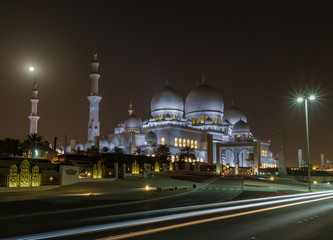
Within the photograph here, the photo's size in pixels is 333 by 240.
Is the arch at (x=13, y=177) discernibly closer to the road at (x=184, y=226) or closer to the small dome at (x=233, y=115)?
the road at (x=184, y=226)

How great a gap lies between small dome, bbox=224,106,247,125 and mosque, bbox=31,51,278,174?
3634mm

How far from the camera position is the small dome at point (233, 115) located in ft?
346

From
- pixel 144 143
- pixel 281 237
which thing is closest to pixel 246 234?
pixel 281 237

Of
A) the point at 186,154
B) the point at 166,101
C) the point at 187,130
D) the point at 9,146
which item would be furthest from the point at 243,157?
the point at 9,146

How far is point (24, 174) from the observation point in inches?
898

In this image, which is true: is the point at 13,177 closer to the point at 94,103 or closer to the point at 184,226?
the point at 184,226

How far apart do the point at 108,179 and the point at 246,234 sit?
27.2 meters

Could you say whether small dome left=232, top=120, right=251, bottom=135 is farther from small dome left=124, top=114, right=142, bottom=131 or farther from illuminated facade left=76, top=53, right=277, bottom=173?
small dome left=124, top=114, right=142, bottom=131

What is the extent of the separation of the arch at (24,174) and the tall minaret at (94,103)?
163 ft

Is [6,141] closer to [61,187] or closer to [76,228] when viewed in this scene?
[61,187]

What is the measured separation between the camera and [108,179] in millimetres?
33969

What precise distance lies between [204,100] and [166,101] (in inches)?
408

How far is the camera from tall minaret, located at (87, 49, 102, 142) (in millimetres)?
72188

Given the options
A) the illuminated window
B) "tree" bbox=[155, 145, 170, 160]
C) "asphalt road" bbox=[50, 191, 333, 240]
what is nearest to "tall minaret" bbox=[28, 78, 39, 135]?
"tree" bbox=[155, 145, 170, 160]
